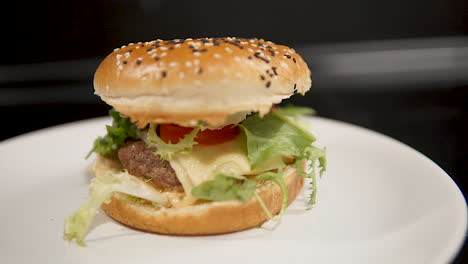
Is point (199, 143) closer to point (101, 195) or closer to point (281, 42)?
point (101, 195)

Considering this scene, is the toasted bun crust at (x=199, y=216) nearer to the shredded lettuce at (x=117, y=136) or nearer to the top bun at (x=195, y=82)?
the top bun at (x=195, y=82)

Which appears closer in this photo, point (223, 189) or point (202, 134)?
point (223, 189)

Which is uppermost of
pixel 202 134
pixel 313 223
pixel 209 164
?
pixel 202 134

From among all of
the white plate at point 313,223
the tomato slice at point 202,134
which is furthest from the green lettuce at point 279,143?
the white plate at point 313,223

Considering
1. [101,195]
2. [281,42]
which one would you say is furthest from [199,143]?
[281,42]

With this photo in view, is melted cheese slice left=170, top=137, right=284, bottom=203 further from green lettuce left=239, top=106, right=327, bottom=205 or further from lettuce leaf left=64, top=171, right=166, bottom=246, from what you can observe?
lettuce leaf left=64, top=171, right=166, bottom=246

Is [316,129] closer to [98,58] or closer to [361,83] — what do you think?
[361,83]

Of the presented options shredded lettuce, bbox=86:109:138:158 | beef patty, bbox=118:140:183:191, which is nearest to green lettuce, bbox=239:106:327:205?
beef patty, bbox=118:140:183:191

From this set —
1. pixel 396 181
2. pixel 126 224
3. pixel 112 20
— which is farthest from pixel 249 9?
pixel 126 224
